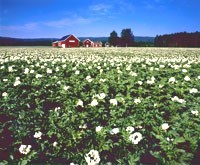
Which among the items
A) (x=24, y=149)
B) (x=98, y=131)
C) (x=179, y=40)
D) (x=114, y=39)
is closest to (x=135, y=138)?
(x=98, y=131)

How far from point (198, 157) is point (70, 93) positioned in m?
3.24

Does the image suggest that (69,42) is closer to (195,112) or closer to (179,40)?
(179,40)

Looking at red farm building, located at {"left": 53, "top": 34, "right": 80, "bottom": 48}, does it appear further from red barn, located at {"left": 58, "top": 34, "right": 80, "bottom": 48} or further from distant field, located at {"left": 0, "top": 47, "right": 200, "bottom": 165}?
distant field, located at {"left": 0, "top": 47, "right": 200, "bottom": 165}

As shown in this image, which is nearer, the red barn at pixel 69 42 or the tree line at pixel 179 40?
the tree line at pixel 179 40

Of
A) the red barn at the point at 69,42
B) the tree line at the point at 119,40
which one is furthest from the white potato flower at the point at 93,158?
the tree line at the point at 119,40

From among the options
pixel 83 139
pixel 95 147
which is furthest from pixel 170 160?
pixel 83 139

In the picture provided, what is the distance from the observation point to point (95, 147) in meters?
4.25

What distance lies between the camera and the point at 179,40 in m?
67.6

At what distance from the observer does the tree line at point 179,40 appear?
208 feet

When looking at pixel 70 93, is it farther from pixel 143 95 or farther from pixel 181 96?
pixel 181 96

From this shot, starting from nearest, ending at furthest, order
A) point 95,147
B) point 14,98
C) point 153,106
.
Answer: point 95,147 → point 153,106 → point 14,98

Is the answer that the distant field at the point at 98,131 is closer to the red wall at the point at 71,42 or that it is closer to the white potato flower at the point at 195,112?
the white potato flower at the point at 195,112

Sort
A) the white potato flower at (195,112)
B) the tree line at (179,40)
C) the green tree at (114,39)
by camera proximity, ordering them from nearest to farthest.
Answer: the white potato flower at (195,112) → the tree line at (179,40) → the green tree at (114,39)

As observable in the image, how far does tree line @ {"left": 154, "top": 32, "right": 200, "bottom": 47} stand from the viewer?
208ft
